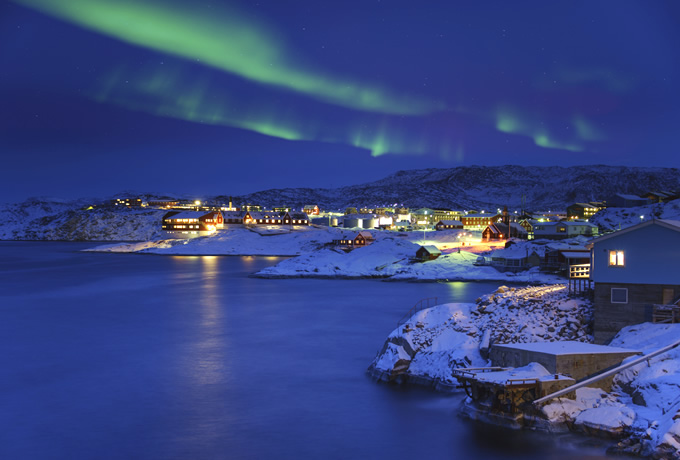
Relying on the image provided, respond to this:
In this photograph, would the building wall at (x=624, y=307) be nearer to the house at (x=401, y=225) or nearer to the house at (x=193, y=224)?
the house at (x=401, y=225)

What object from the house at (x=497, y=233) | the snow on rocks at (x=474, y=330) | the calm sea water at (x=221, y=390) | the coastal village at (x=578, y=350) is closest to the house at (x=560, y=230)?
the house at (x=497, y=233)

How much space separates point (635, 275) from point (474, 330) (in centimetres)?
572

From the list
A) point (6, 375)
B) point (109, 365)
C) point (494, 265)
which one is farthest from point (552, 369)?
point (494, 265)

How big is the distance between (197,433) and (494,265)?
154 feet

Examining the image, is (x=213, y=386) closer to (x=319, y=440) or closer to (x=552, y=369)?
(x=319, y=440)

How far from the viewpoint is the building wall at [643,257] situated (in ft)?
63.4

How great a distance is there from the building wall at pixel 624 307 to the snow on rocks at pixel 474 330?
0.60 metres

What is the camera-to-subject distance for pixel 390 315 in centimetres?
3544

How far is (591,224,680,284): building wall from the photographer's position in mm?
19328

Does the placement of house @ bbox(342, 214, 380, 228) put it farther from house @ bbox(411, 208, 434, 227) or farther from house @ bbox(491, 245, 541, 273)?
house @ bbox(491, 245, 541, 273)

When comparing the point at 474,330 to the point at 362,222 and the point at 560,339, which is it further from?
the point at 362,222

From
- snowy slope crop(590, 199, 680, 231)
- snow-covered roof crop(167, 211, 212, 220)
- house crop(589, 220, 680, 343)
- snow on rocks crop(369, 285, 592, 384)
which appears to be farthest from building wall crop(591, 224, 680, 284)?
snow-covered roof crop(167, 211, 212, 220)

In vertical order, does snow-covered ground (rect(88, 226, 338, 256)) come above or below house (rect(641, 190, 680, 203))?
below

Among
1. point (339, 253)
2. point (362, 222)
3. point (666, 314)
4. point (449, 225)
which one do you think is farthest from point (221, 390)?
point (362, 222)
